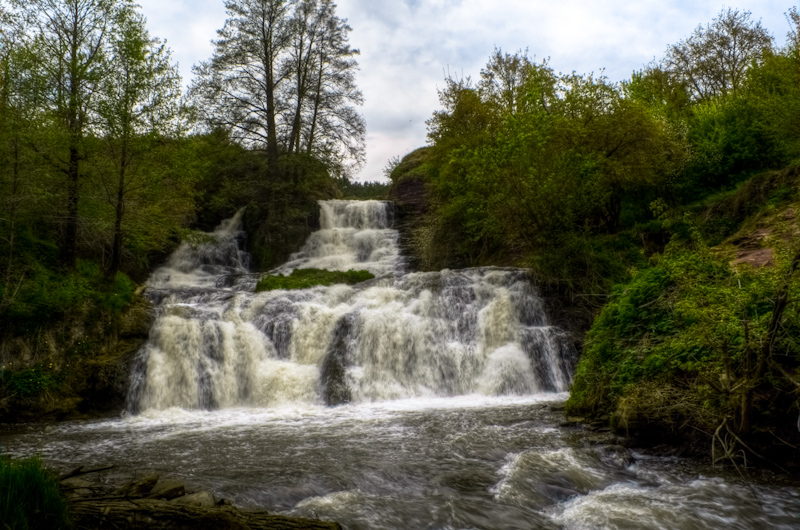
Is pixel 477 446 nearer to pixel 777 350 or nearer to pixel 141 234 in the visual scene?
pixel 777 350

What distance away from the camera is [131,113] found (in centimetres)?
1445

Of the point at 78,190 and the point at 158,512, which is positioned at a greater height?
the point at 78,190

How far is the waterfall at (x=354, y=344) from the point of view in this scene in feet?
42.3

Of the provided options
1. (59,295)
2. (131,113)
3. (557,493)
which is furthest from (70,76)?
(557,493)

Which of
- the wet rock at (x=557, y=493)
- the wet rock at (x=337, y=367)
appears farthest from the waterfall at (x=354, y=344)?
the wet rock at (x=557, y=493)

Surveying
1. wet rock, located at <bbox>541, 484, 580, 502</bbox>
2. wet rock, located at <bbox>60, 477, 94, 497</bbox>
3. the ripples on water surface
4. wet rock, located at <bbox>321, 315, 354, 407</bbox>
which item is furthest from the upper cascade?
wet rock, located at <bbox>60, 477, 94, 497</bbox>

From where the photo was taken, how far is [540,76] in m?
20.0

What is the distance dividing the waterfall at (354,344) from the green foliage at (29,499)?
883 centimetres

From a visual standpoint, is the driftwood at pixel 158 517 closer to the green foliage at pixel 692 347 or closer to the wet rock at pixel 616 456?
the wet rock at pixel 616 456

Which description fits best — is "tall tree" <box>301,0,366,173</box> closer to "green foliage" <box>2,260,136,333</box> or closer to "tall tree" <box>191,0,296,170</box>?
"tall tree" <box>191,0,296,170</box>

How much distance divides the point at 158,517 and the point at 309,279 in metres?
13.2

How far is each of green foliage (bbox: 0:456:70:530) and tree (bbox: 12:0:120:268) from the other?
39.1 feet

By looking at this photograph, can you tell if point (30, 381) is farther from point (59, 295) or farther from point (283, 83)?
point (283, 83)

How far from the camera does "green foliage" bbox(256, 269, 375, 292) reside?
16.8 meters
